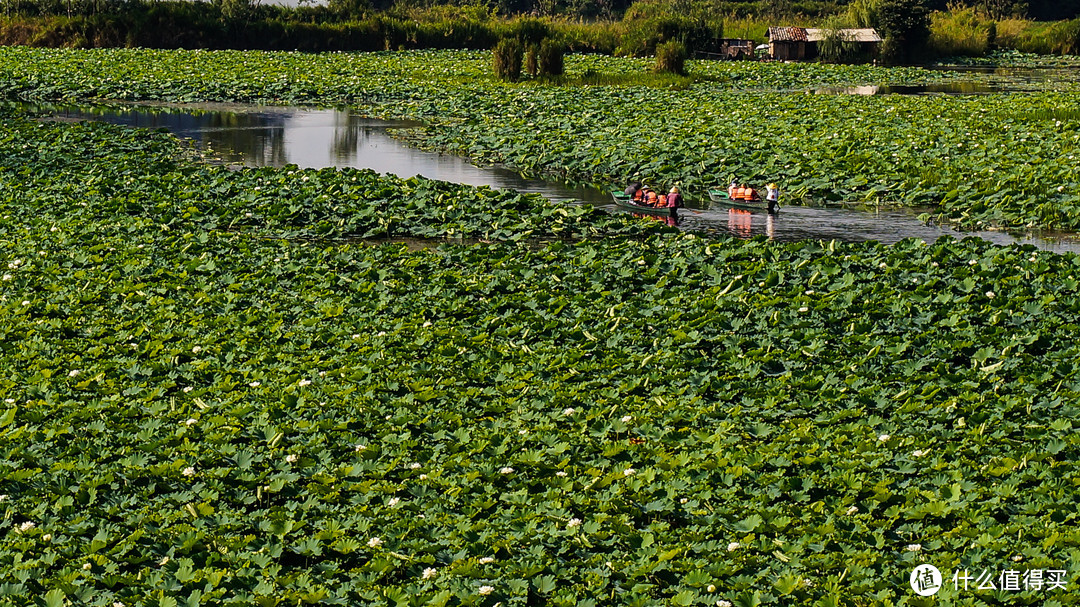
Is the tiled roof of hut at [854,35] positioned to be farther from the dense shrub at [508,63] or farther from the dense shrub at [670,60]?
the dense shrub at [508,63]

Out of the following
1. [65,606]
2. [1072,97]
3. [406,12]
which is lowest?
[65,606]

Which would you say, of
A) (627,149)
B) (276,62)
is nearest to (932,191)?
(627,149)

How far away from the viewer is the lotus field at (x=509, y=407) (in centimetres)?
548

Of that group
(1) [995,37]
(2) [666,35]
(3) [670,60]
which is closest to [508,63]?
(3) [670,60]

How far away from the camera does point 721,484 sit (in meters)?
6.32

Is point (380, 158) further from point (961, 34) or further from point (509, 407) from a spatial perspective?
point (961, 34)

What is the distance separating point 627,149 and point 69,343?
1235 centimetres

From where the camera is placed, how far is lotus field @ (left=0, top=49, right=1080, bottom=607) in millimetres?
5484

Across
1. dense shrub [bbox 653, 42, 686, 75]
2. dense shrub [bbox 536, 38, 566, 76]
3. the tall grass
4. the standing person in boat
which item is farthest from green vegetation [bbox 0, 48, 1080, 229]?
the tall grass

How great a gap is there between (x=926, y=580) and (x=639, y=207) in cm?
1002

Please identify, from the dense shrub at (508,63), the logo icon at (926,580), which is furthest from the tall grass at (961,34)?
the logo icon at (926,580)

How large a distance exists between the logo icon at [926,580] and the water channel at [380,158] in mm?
8194

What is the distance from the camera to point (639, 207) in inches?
591

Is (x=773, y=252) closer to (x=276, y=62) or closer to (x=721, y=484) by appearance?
(x=721, y=484)
